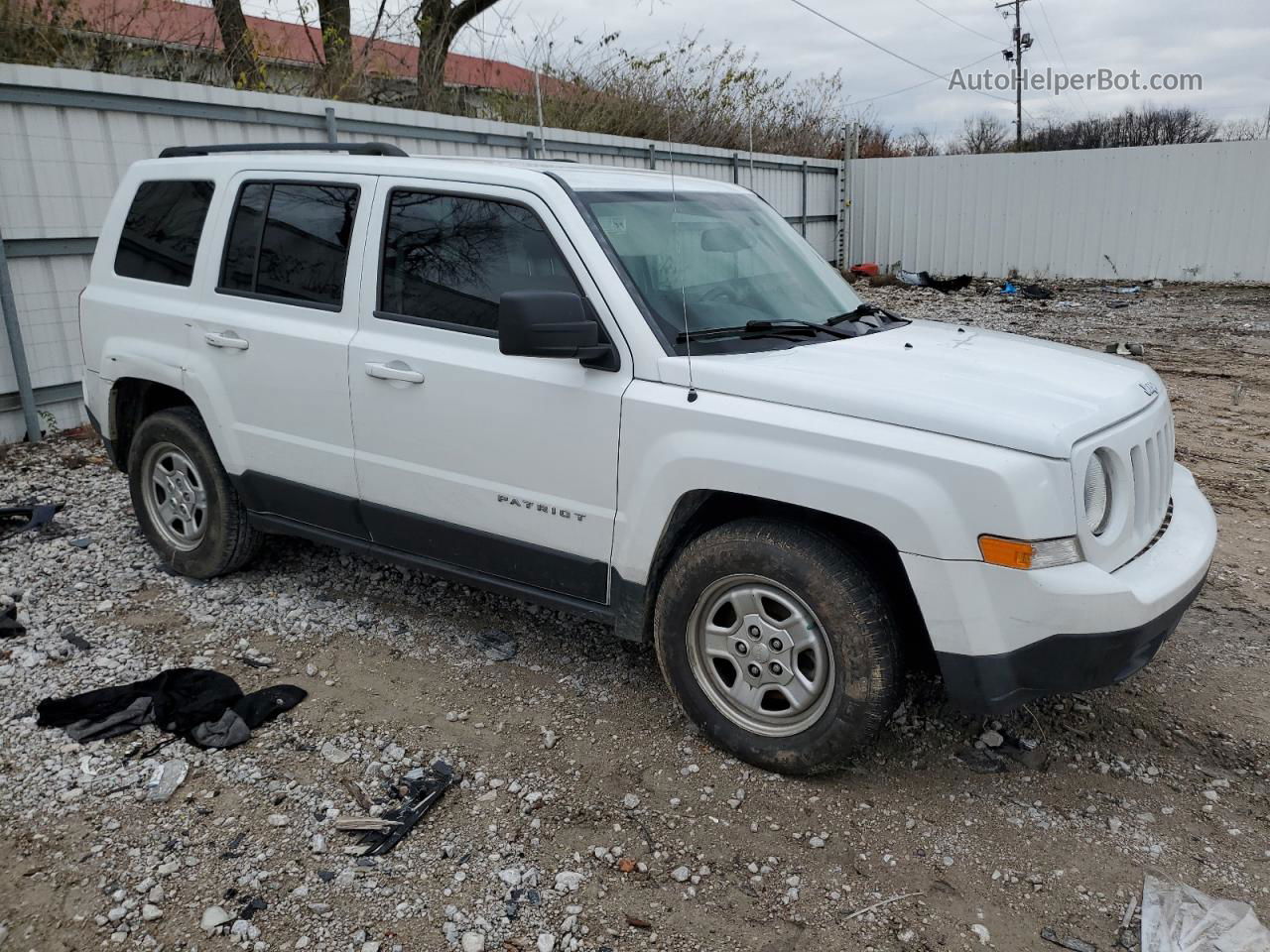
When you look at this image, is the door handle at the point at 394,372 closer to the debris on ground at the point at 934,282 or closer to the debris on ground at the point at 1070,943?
the debris on ground at the point at 1070,943

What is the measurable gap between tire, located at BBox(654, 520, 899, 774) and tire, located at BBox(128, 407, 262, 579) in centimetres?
252

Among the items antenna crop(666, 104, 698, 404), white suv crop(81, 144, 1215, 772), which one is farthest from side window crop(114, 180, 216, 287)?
antenna crop(666, 104, 698, 404)

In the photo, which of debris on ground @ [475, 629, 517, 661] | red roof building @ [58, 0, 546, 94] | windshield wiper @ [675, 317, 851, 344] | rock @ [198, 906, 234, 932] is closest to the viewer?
rock @ [198, 906, 234, 932]

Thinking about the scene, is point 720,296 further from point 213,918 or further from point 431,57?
point 431,57

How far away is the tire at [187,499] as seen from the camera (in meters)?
4.75

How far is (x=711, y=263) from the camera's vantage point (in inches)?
149

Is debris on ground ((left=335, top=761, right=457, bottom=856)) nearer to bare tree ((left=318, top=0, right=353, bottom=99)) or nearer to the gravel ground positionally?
the gravel ground

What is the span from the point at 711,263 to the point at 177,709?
272 cm

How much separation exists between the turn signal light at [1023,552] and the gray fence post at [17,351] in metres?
7.20

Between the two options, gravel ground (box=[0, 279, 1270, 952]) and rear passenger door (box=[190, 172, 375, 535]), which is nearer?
gravel ground (box=[0, 279, 1270, 952])

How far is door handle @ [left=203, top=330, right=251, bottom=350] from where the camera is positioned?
4352mm

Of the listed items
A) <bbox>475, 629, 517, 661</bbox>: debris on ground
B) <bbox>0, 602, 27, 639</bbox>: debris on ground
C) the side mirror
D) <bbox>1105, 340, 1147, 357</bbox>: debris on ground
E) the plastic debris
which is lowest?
the plastic debris

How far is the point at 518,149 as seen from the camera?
1161 cm

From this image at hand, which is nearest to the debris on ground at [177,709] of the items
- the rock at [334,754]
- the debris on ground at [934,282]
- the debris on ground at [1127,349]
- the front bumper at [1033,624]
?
the rock at [334,754]
